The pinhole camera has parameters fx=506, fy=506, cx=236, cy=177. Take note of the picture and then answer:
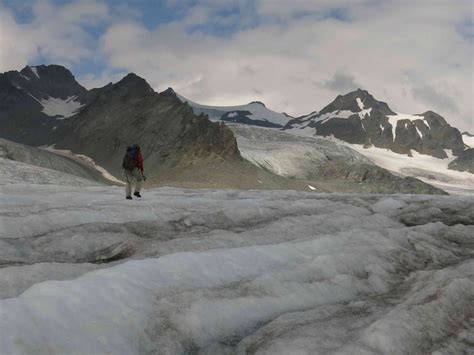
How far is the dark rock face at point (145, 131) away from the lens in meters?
127

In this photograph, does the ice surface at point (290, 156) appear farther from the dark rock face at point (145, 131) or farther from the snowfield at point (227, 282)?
the snowfield at point (227, 282)

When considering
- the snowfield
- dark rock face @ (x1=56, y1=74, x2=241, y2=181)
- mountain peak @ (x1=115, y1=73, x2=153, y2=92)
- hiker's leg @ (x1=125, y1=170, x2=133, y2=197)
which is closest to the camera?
the snowfield

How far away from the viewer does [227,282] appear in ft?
34.8

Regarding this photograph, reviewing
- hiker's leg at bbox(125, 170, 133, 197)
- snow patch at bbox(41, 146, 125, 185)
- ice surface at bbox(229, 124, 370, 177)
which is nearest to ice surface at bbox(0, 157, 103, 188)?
hiker's leg at bbox(125, 170, 133, 197)

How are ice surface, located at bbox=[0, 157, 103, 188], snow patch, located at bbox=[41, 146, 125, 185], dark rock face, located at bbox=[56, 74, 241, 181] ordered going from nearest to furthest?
ice surface, located at bbox=[0, 157, 103, 188], snow patch, located at bbox=[41, 146, 125, 185], dark rock face, located at bbox=[56, 74, 241, 181]

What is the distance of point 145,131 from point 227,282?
446ft

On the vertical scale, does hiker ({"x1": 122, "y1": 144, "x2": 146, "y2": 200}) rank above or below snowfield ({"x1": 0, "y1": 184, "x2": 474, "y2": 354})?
above

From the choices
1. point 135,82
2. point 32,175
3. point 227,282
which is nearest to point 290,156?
point 135,82

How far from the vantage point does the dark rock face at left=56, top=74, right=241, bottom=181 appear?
126812 millimetres

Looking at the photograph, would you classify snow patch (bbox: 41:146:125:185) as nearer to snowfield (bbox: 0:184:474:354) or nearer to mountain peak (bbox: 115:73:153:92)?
mountain peak (bbox: 115:73:153:92)

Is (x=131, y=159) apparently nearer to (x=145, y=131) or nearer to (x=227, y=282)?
(x=227, y=282)

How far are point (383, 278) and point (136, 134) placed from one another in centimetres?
13691

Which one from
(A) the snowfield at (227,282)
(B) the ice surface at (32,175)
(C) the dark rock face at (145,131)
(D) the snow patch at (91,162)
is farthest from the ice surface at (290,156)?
(A) the snowfield at (227,282)

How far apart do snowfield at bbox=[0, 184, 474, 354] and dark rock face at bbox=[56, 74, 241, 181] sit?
108 metres
